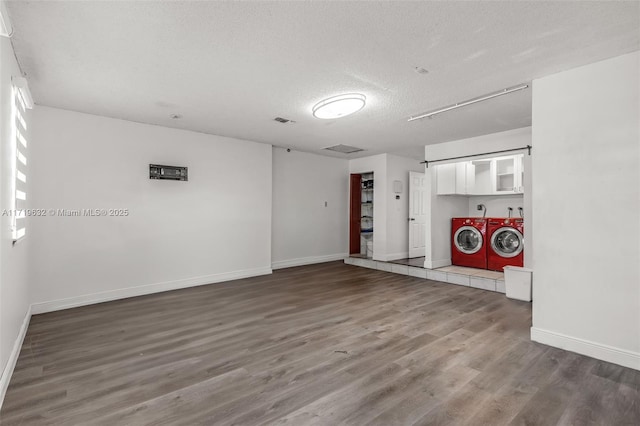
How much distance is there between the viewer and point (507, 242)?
532 cm

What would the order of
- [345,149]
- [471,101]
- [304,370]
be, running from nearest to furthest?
[304,370], [471,101], [345,149]

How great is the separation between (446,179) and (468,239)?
47.8 inches

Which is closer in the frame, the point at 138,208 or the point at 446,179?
the point at 138,208

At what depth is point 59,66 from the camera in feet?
8.79

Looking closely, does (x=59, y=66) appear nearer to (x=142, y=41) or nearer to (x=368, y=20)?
(x=142, y=41)

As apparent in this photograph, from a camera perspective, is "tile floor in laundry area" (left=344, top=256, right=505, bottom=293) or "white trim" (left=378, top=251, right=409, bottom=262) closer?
"tile floor in laundry area" (left=344, top=256, right=505, bottom=293)

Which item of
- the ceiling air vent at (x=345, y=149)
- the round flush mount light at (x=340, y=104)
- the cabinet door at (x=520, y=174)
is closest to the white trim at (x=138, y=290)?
the ceiling air vent at (x=345, y=149)

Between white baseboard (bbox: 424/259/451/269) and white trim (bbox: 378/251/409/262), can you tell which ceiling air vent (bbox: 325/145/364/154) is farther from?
white baseboard (bbox: 424/259/451/269)

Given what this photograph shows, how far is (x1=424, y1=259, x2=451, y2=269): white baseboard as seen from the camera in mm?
5699

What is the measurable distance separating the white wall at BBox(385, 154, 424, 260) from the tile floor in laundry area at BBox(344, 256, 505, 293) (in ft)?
1.09

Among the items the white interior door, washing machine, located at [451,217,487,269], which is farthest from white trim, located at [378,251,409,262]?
washing machine, located at [451,217,487,269]

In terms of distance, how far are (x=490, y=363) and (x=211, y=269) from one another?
4103 millimetres

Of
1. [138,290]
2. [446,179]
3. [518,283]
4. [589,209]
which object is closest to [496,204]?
[446,179]

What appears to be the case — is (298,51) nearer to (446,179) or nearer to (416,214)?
(446,179)
